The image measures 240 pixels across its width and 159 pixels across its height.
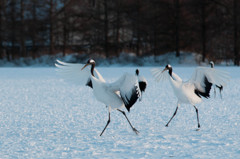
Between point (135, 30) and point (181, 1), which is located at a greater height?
point (181, 1)

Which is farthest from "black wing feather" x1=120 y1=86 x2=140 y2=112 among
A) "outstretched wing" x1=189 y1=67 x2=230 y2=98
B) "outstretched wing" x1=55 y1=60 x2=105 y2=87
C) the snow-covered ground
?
"outstretched wing" x1=189 y1=67 x2=230 y2=98

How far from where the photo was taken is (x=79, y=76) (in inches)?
231

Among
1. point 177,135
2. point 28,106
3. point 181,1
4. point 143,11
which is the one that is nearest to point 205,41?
point 181,1

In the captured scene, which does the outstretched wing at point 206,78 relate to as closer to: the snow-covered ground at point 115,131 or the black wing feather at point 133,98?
the snow-covered ground at point 115,131

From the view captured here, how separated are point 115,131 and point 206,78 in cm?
175

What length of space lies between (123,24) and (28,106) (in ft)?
75.4

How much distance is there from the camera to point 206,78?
5984mm

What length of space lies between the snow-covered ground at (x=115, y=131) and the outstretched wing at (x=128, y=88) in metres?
0.64

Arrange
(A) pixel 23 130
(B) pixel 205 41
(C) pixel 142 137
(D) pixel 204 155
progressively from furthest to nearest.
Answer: (B) pixel 205 41, (A) pixel 23 130, (C) pixel 142 137, (D) pixel 204 155

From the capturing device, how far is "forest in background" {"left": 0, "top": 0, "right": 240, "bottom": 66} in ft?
88.6

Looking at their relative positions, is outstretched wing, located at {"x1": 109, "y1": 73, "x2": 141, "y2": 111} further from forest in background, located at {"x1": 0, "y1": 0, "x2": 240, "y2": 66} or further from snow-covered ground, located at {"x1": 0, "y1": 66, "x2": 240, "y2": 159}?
forest in background, located at {"x1": 0, "y1": 0, "x2": 240, "y2": 66}

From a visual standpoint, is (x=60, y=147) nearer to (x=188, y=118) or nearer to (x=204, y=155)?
(x=204, y=155)

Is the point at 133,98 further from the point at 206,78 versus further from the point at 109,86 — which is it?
the point at 206,78

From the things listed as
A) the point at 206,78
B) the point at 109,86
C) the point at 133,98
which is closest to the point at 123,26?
the point at 206,78
